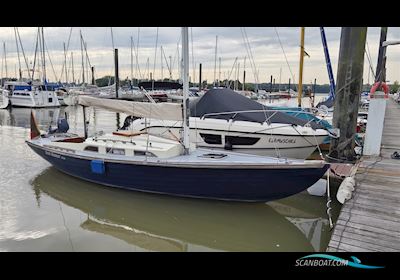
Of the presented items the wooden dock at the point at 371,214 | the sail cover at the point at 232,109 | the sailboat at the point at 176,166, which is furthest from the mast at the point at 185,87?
the wooden dock at the point at 371,214

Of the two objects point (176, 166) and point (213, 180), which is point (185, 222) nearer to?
point (213, 180)

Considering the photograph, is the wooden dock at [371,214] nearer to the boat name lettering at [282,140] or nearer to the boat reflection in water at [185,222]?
the boat reflection in water at [185,222]

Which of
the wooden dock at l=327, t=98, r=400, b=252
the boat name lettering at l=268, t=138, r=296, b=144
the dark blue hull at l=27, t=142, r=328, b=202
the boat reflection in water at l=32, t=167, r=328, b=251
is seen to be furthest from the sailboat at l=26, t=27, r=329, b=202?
the boat name lettering at l=268, t=138, r=296, b=144

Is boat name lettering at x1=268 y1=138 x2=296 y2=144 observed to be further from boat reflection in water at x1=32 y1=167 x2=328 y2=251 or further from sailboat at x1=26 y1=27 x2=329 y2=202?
boat reflection in water at x1=32 y1=167 x2=328 y2=251

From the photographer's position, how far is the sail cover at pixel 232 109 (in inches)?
372

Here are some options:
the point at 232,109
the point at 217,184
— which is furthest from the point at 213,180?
the point at 232,109

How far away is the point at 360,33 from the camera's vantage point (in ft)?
24.2

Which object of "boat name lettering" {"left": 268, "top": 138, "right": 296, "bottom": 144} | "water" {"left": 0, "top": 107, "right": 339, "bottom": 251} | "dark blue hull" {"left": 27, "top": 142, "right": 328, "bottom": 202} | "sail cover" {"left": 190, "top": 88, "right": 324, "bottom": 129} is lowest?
"water" {"left": 0, "top": 107, "right": 339, "bottom": 251}

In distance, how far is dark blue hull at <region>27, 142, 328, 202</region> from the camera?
246 inches

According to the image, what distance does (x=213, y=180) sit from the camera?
6.59 m

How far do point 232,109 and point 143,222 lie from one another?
4.71m

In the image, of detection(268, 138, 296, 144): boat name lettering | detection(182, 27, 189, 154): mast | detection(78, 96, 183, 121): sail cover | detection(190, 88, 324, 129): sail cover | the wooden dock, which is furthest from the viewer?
detection(190, 88, 324, 129): sail cover

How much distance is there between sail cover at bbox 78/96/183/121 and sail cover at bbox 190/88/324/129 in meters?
1.92

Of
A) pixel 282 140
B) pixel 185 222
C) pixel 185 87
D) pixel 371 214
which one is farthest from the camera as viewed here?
pixel 282 140
